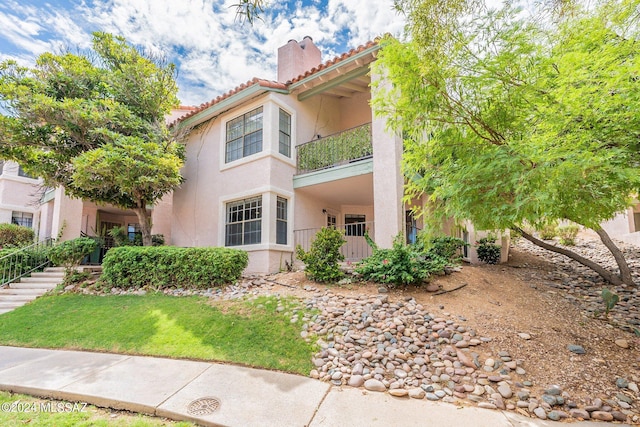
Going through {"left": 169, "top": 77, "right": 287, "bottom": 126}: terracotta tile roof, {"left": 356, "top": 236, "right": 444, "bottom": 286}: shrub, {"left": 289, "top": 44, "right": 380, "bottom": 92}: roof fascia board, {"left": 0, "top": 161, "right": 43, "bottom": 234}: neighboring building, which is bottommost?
{"left": 356, "top": 236, "right": 444, "bottom": 286}: shrub

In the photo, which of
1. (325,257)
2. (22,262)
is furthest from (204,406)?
(22,262)

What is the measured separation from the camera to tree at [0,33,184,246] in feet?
30.2

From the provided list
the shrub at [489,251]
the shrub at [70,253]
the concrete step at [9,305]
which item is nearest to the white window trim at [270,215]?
the shrub at [70,253]

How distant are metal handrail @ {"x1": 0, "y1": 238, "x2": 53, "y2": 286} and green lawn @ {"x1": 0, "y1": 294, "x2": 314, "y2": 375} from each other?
3.26 m

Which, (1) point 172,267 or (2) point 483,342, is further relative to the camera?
(1) point 172,267

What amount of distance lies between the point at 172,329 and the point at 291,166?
6.77 metres

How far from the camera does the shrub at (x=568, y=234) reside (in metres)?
12.5

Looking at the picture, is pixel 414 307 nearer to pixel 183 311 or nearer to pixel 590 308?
pixel 590 308

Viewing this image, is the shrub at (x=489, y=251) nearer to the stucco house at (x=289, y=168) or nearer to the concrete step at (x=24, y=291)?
the stucco house at (x=289, y=168)

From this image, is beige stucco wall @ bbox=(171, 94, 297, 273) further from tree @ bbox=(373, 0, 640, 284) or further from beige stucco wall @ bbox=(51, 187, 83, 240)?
tree @ bbox=(373, 0, 640, 284)

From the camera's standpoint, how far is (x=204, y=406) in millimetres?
3535

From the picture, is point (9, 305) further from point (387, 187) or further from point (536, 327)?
point (536, 327)

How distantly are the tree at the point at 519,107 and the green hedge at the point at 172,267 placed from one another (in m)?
5.81

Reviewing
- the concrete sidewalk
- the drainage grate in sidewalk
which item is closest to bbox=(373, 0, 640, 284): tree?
the concrete sidewalk
